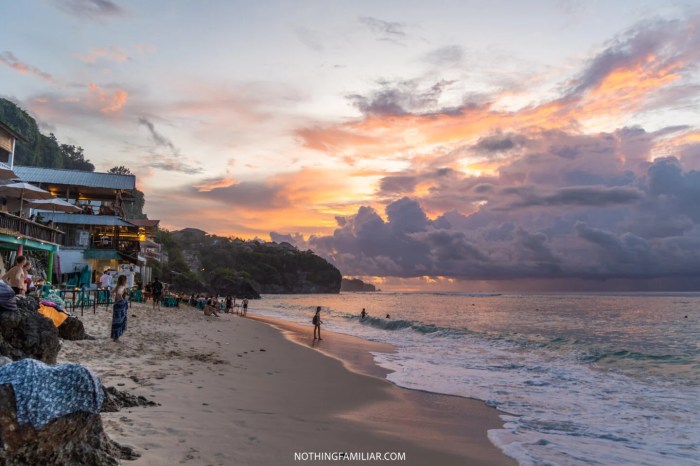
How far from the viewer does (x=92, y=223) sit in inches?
1409

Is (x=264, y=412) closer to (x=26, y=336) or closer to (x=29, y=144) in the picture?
(x=26, y=336)

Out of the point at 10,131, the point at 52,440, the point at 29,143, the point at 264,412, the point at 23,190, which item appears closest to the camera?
the point at 52,440

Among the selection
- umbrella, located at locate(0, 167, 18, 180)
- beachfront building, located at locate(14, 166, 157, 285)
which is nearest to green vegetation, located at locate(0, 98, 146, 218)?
→ beachfront building, located at locate(14, 166, 157, 285)

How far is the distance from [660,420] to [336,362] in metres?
9.65

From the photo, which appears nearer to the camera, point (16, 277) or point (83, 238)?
point (16, 277)

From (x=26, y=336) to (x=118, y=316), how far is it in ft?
22.2

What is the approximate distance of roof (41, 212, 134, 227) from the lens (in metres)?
35.5

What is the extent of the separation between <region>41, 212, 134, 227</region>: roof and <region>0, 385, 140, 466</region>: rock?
3632 centimetres

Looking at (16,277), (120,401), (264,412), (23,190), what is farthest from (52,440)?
(23,190)

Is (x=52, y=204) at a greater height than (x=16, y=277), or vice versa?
(x=52, y=204)

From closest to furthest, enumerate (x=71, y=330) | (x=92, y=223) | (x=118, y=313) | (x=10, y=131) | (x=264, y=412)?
(x=264, y=412) < (x=71, y=330) < (x=118, y=313) < (x=10, y=131) < (x=92, y=223)

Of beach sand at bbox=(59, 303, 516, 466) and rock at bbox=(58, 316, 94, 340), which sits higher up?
rock at bbox=(58, 316, 94, 340)

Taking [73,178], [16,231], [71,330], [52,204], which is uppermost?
[73,178]

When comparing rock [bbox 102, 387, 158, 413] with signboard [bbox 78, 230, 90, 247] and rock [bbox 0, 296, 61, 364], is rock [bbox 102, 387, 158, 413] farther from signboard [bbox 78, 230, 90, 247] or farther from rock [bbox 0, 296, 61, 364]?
signboard [bbox 78, 230, 90, 247]
